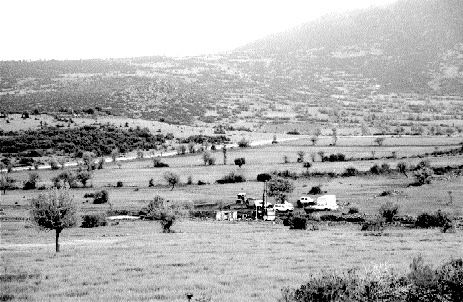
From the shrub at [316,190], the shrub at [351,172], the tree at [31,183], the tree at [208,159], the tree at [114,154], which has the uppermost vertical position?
the tree at [114,154]

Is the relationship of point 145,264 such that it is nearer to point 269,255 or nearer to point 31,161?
point 269,255

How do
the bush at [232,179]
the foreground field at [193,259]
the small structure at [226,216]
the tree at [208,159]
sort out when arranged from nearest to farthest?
the foreground field at [193,259]
the small structure at [226,216]
the bush at [232,179]
the tree at [208,159]

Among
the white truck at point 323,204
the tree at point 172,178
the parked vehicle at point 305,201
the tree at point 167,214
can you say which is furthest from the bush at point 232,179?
the tree at point 167,214

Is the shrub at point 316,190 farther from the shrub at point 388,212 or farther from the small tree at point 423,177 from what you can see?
the shrub at point 388,212

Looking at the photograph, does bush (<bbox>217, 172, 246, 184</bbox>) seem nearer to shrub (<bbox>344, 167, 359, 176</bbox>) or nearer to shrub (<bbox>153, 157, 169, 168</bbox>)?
shrub (<bbox>344, 167, 359, 176</bbox>)

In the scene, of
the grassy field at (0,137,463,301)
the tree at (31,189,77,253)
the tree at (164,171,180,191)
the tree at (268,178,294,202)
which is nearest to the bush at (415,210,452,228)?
the grassy field at (0,137,463,301)

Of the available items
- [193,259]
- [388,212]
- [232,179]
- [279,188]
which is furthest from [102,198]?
[193,259]
